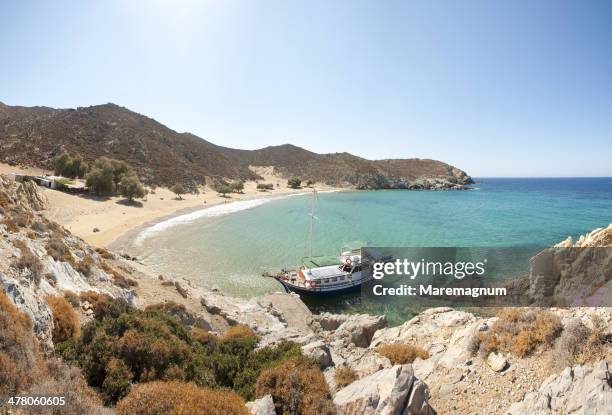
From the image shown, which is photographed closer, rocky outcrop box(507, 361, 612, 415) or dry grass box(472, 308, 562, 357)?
rocky outcrop box(507, 361, 612, 415)

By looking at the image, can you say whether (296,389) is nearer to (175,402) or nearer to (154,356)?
(175,402)

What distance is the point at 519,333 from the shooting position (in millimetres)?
8562

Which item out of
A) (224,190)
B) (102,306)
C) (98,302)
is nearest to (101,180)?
(224,190)

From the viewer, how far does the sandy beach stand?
1480 inches

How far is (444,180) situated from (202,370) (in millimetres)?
157802

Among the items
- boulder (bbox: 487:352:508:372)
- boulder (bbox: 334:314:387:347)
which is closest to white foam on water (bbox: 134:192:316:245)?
boulder (bbox: 334:314:387:347)

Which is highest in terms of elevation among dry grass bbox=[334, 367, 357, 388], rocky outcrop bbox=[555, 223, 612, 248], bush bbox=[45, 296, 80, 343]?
rocky outcrop bbox=[555, 223, 612, 248]

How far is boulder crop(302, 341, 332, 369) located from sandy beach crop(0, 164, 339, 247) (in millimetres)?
31769

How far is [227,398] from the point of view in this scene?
21.4 ft

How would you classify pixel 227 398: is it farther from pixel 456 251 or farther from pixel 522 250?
pixel 522 250

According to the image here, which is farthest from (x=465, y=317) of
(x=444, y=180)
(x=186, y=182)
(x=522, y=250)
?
(x=444, y=180)

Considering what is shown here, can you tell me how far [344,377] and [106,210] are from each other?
168 ft

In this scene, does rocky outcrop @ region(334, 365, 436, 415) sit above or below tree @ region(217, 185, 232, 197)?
below

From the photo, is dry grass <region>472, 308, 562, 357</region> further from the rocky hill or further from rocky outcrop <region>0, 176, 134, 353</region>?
the rocky hill
